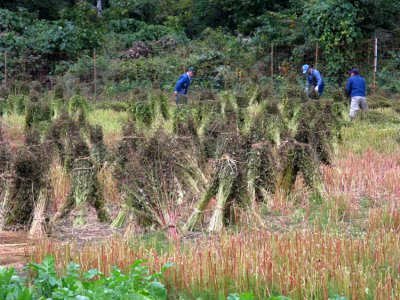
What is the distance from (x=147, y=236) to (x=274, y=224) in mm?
1374

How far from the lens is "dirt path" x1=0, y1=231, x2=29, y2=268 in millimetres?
6523

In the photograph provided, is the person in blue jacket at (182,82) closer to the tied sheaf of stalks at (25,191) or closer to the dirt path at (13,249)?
the tied sheaf of stalks at (25,191)

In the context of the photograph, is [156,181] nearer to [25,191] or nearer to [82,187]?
[82,187]

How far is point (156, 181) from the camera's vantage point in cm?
774

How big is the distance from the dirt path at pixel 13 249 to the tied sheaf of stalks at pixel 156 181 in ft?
3.56

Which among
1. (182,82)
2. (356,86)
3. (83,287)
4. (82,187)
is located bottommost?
(83,287)

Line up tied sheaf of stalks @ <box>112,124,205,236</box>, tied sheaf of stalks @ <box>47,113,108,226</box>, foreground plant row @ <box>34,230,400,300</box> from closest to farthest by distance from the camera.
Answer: foreground plant row @ <box>34,230,400,300</box> → tied sheaf of stalks @ <box>112,124,205,236</box> → tied sheaf of stalks @ <box>47,113,108,226</box>

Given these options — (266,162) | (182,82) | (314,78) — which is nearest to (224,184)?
(266,162)

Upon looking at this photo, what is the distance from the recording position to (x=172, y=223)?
7.39 m

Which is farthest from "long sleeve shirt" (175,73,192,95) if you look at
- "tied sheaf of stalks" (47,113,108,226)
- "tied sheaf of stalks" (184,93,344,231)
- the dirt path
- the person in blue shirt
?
the dirt path

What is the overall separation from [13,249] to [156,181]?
1665mm

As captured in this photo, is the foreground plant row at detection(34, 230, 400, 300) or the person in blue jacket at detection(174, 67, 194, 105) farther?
the person in blue jacket at detection(174, 67, 194, 105)

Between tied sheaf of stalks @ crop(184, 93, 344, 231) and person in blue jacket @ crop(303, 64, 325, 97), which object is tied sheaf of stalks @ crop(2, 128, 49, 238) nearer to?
tied sheaf of stalks @ crop(184, 93, 344, 231)

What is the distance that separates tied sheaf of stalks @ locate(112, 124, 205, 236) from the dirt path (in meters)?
1.08
